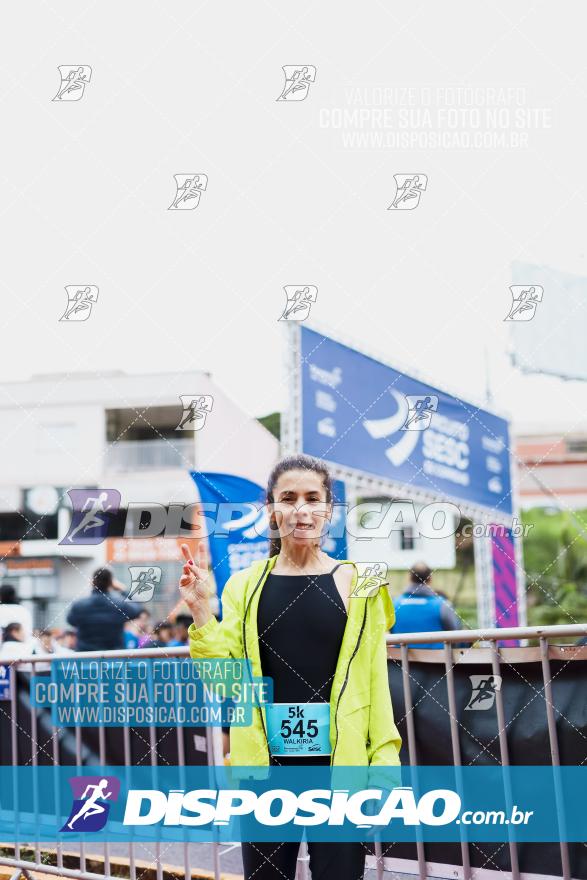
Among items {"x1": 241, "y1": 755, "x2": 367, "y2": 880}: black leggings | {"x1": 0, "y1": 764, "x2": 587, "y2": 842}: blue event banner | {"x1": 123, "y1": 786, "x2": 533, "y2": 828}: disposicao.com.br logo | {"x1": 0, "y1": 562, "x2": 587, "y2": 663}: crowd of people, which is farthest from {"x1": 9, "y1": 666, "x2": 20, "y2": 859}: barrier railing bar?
{"x1": 241, "y1": 755, "x2": 367, "y2": 880}: black leggings

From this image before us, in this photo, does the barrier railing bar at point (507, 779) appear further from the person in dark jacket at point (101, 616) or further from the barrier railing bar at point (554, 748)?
the person in dark jacket at point (101, 616)

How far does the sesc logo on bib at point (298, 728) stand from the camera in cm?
221

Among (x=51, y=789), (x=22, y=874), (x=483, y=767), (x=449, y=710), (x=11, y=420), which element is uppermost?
(x=11, y=420)

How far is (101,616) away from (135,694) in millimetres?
2679

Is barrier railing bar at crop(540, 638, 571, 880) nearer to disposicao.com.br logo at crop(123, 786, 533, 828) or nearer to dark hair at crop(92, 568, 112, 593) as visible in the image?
disposicao.com.br logo at crop(123, 786, 533, 828)

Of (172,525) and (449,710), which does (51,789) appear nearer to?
(172,525)

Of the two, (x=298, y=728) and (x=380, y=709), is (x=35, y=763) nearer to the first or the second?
(x=298, y=728)

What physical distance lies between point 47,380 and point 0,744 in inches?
805

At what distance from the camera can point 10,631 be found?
7816 millimetres

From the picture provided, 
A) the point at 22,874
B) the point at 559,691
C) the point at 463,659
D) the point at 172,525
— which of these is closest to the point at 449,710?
the point at 463,659

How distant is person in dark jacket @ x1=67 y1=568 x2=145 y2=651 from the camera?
6.31 meters

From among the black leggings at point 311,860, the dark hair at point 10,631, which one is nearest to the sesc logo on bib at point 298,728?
the black leggings at point 311,860

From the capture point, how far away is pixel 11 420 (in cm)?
2294

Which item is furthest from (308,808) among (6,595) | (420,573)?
(6,595)
